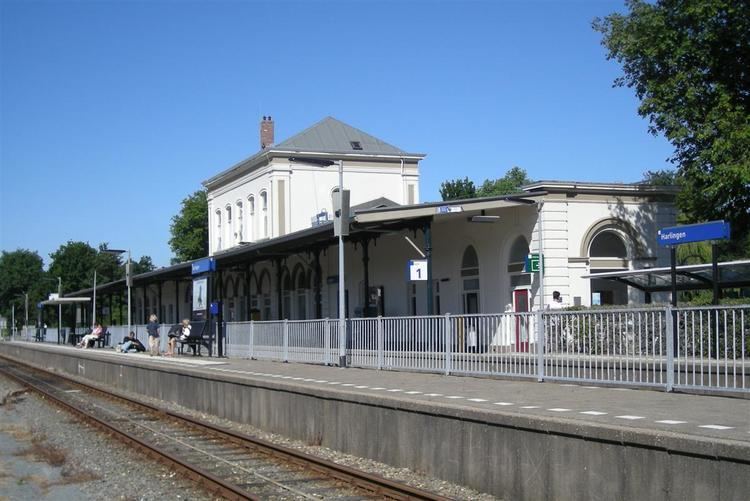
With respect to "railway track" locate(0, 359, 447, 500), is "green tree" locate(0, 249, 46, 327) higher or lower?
higher

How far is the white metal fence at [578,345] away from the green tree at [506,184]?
57.5 m

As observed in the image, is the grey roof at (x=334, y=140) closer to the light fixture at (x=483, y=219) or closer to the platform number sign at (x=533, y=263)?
the light fixture at (x=483, y=219)

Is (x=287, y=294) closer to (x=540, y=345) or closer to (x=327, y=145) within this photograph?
(x=327, y=145)

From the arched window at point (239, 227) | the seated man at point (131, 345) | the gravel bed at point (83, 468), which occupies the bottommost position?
the gravel bed at point (83, 468)

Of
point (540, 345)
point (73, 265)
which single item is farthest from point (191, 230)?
point (540, 345)

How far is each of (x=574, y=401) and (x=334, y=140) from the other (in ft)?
146

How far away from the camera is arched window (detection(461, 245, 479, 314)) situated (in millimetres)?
31062

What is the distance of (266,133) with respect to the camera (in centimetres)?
6031

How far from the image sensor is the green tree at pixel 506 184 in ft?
254

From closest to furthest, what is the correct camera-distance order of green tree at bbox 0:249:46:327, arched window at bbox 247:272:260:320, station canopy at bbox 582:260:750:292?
station canopy at bbox 582:260:750:292
arched window at bbox 247:272:260:320
green tree at bbox 0:249:46:327

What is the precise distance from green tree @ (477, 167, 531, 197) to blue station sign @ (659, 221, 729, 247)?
192 feet

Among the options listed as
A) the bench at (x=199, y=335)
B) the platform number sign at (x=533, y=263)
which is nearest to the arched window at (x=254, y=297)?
the bench at (x=199, y=335)

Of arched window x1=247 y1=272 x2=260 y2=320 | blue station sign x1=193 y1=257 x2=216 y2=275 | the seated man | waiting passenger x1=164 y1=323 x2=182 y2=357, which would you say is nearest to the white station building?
arched window x1=247 y1=272 x2=260 y2=320

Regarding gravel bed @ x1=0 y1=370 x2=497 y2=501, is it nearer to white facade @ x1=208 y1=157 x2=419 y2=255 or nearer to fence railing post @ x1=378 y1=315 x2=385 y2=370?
fence railing post @ x1=378 y1=315 x2=385 y2=370
